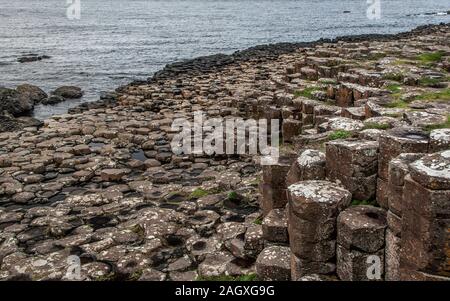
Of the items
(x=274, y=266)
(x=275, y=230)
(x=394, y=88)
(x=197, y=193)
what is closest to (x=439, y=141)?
(x=275, y=230)

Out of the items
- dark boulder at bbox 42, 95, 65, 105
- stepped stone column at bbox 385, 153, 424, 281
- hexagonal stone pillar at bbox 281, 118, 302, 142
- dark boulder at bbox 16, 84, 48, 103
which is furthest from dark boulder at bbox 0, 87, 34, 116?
stepped stone column at bbox 385, 153, 424, 281

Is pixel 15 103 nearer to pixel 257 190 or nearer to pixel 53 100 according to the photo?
pixel 53 100

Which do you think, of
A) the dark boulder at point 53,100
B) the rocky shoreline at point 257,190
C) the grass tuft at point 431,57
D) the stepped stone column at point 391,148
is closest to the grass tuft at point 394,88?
the rocky shoreline at point 257,190

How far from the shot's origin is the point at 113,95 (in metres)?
27.4

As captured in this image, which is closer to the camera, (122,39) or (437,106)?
(437,106)

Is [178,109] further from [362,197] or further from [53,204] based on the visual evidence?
[362,197]

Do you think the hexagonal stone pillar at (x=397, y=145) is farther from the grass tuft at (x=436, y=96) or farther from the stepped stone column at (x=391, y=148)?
the grass tuft at (x=436, y=96)

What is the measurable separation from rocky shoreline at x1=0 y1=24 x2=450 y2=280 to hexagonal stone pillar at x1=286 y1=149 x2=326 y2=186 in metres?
0.02

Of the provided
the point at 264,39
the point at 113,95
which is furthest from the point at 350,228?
the point at 264,39

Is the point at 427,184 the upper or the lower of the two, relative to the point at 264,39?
lower

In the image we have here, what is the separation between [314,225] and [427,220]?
169 cm

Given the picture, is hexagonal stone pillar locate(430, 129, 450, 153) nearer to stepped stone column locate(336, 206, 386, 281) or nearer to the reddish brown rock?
stepped stone column locate(336, 206, 386, 281)
